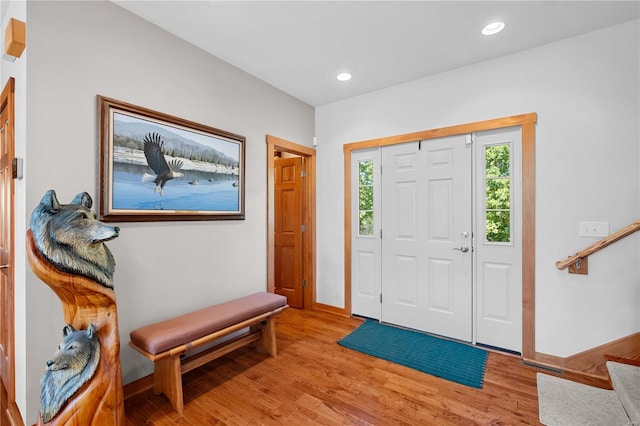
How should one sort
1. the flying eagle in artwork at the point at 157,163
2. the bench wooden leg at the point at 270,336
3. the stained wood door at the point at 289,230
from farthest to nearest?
the stained wood door at the point at 289,230 < the bench wooden leg at the point at 270,336 < the flying eagle in artwork at the point at 157,163

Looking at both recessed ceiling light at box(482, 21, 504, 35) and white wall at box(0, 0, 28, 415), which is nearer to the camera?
white wall at box(0, 0, 28, 415)

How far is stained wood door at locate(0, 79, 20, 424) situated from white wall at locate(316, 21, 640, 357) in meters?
3.60

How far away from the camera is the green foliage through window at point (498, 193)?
266cm

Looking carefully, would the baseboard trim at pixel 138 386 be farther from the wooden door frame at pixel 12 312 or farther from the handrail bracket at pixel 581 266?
the handrail bracket at pixel 581 266

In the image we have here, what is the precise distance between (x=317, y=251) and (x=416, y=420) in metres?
2.31

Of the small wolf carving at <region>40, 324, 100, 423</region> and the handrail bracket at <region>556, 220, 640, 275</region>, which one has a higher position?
the handrail bracket at <region>556, 220, 640, 275</region>

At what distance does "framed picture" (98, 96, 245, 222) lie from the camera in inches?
76.6

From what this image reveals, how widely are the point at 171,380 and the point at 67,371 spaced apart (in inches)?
29.4

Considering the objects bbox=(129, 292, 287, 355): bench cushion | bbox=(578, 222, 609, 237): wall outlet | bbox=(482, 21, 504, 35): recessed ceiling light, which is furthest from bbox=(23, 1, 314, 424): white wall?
bbox=(578, 222, 609, 237): wall outlet

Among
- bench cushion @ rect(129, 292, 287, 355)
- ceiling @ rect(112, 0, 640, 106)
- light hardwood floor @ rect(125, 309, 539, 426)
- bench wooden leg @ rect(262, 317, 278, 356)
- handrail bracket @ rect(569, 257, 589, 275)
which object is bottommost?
light hardwood floor @ rect(125, 309, 539, 426)

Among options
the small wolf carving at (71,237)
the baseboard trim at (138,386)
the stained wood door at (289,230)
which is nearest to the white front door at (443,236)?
the stained wood door at (289,230)

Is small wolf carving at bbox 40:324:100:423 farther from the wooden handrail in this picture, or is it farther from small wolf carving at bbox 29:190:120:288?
the wooden handrail

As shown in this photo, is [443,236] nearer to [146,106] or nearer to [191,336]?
[191,336]

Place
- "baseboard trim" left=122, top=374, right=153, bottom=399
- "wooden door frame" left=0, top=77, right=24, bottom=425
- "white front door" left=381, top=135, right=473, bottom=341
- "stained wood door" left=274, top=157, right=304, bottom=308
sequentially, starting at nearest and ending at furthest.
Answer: "wooden door frame" left=0, top=77, right=24, bottom=425 → "baseboard trim" left=122, top=374, right=153, bottom=399 → "white front door" left=381, top=135, right=473, bottom=341 → "stained wood door" left=274, top=157, right=304, bottom=308
